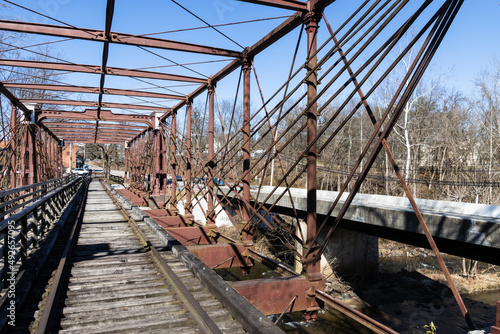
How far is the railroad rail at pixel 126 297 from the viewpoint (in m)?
4.52

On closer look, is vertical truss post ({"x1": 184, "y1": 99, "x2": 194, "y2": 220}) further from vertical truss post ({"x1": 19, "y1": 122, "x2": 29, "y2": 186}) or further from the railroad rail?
vertical truss post ({"x1": 19, "y1": 122, "x2": 29, "y2": 186})

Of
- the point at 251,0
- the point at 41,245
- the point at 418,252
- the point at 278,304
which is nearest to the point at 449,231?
the point at 278,304

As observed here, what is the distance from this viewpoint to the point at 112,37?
9.11m

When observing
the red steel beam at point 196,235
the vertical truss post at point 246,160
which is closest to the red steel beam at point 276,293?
the vertical truss post at point 246,160

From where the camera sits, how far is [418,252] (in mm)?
23125

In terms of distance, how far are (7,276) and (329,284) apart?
42.9 feet

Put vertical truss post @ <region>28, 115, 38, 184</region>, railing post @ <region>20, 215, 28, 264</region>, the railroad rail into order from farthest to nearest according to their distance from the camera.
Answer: vertical truss post @ <region>28, 115, 38, 184</region>, railing post @ <region>20, 215, 28, 264</region>, the railroad rail

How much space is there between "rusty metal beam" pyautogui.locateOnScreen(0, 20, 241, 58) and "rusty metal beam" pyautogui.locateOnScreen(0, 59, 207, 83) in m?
2.64

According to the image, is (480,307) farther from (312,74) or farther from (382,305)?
(312,74)

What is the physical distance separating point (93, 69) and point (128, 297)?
8.69m

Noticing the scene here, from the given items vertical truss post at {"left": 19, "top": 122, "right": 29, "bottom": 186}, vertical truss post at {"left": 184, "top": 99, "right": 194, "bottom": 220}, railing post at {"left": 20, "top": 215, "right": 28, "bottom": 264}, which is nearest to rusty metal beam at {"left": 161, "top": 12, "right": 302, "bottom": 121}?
vertical truss post at {"left": 184, "top": 99, "right": 194, "bottom": 220}

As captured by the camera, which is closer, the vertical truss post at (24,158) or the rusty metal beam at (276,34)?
the rusty metal beam at (276,34)

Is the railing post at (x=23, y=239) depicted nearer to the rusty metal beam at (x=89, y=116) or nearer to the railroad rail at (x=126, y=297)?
the railroad rail at (x=126, y=297)

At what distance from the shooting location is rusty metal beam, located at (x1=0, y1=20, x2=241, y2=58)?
846cm
